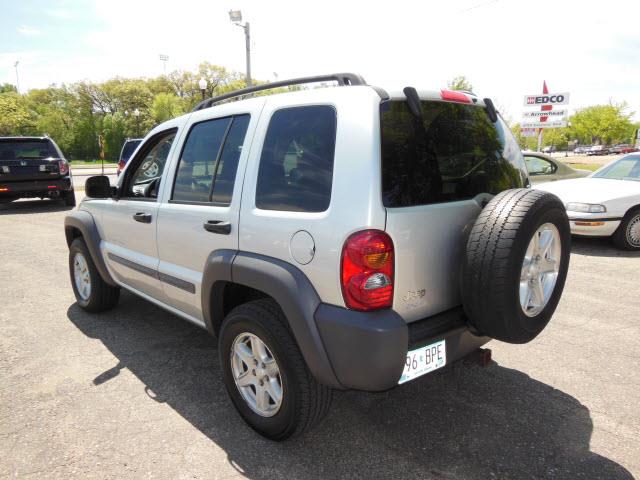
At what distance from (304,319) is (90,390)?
6.02 feet

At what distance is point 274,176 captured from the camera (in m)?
2.44

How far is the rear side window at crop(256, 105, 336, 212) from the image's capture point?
2.21 meters

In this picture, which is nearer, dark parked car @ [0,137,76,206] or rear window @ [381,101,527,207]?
rear window @ [381,101,527,207]

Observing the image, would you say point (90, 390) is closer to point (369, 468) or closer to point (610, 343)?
point (369, 468)

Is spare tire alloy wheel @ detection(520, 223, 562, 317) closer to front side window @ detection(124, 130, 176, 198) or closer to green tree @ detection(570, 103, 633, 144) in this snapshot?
front side window @ detection(124, 130, 176, 198)

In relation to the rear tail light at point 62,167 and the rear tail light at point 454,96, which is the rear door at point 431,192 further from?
the rear tail light at point 62,167

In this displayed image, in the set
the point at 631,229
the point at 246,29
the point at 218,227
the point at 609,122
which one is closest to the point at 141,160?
the point at 218,227

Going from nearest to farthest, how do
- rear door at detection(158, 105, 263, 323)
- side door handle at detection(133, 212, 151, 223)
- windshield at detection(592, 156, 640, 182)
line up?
rear door at detection(158, 105, 263, 323) < side door handle at detection(133, 212, 151, 223) < windshield at detection(592, 156, 640, 182)

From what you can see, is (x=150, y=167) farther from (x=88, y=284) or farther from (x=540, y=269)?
(x=540, y=269)

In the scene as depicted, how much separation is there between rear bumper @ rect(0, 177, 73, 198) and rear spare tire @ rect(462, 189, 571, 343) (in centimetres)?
1202

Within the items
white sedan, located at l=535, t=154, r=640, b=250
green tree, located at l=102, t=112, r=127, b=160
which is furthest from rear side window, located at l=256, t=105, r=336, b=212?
green tree, located at l=102, t=112, r=127, b=160

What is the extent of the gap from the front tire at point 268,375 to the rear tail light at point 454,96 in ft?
4.73

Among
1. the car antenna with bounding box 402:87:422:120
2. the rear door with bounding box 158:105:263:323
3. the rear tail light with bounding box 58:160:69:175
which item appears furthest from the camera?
the rear tail light with bounding box 58:160:69:175

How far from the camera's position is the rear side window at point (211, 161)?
2.71 metres
